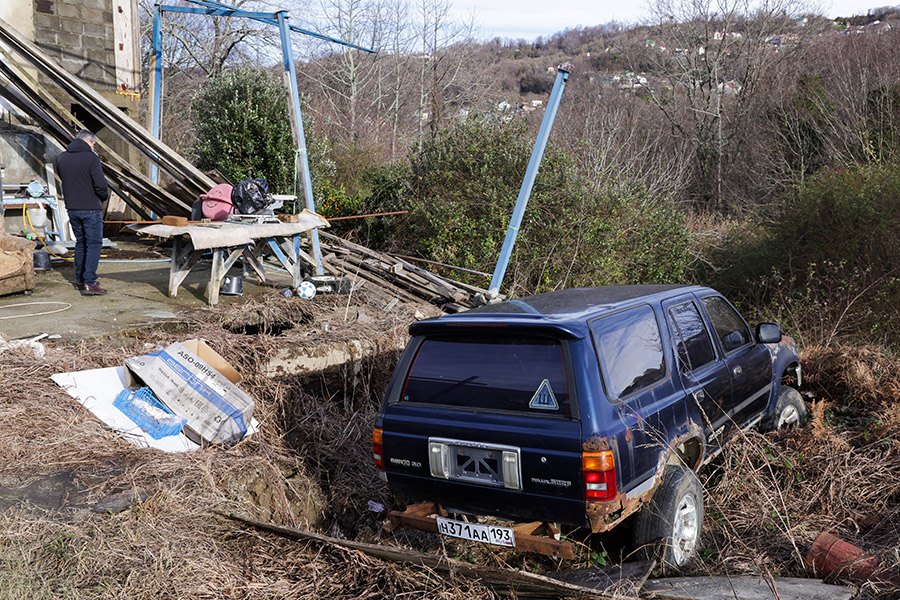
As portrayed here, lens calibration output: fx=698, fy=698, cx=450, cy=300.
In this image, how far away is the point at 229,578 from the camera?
4145mm

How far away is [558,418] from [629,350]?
0.75m

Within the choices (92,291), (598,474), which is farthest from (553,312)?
(92,291)

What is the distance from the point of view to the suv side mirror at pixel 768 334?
18.2 ft

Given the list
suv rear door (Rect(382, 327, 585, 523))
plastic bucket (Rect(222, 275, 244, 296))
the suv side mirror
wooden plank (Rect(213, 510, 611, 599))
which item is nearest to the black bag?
plastic bucket (Rect(222, 275, 244, 296))

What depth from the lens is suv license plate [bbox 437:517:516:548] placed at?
12.5ft

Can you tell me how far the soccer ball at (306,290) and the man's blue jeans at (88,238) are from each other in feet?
8.24

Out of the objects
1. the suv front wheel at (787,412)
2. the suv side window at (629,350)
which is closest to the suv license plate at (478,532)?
the suv side window at (629,350)

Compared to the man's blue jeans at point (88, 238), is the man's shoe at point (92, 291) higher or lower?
lower

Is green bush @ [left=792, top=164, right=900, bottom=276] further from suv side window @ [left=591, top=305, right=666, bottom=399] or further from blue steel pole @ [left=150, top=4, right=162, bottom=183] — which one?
blue steel pole @ [left=150, top=4, right=162, bottom=183]

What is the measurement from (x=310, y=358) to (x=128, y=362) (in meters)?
1.80

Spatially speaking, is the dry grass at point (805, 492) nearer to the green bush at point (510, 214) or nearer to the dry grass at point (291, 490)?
the dry grass at point (291, 490)

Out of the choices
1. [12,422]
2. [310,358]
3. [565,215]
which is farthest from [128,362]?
[565,215]

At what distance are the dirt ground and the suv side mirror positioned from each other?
2.55 feet

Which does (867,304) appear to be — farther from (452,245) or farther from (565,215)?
(452,245)
